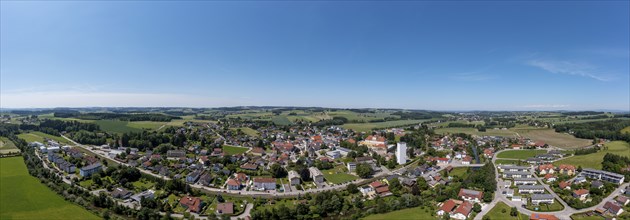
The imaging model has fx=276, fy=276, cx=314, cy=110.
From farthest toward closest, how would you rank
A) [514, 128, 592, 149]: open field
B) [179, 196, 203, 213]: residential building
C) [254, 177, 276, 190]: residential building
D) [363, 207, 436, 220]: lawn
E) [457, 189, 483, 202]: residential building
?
[514, 128, 592, 149]: open field, [254, 177, 276, 190]: residential building, [457, 189, 483, 202]: residential building, [179, 196, 203, 213]: residential building, [363, 207, 436, 220]: lawn

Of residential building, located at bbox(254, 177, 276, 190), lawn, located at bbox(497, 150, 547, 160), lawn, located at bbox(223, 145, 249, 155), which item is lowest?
residential building, located at bbox(254, 177, 276, 190)

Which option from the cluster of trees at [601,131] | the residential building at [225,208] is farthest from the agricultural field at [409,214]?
the cluster of trees at [601,131]

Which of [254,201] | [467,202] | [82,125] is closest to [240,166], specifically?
[254,201]

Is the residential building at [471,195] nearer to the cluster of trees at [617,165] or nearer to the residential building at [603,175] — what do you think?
the residential building at [603,175]

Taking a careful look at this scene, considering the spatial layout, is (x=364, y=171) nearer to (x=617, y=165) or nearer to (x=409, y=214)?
(x=409, y=214)

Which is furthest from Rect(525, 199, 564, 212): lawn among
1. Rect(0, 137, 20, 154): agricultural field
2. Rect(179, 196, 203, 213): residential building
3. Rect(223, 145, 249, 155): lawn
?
Rect(0, 137, 20, 154): agricultural field

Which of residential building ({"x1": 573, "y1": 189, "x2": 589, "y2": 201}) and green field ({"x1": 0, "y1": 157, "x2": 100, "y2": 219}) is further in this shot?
residential building ({"x1": 573, "y1": 189, "x2": 589, "y2": 201})

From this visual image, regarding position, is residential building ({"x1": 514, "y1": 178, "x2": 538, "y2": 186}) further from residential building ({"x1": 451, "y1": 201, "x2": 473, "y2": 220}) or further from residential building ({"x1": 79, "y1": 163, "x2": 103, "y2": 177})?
residential building ({"x1": 79, "y1": 163, "x2": 103, "y2": 177})
